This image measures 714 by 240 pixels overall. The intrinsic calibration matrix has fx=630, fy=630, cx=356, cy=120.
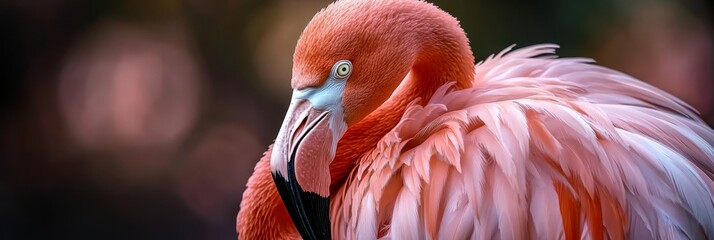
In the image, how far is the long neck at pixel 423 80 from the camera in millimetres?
1017

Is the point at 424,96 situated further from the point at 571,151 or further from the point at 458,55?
the point at 571,151

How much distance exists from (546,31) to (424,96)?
19.2 inches

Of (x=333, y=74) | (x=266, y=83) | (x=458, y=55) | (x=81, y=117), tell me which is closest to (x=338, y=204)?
(x=333, y=74)

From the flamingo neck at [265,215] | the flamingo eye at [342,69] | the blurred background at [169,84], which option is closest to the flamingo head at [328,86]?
the flamingo eye at [342,69]

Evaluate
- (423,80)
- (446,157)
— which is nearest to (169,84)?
(423,80)

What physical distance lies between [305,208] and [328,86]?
0.59 ft

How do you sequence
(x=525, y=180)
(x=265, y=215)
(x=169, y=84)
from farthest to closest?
(x=169, y=84)
(x=265, y=215)
(x=525, y=180)

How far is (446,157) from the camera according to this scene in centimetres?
89

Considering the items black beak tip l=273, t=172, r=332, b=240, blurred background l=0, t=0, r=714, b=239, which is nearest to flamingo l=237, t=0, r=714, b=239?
black beak tip l=273, t=172, r=332, b=240

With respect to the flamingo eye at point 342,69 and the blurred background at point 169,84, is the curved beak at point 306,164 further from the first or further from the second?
the blurred background at point 169,84

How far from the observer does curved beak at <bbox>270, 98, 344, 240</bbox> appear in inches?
34.1

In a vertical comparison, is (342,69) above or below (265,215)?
above

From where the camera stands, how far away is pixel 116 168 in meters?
1.36

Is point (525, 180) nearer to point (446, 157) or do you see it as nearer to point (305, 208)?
point (446, 157)
